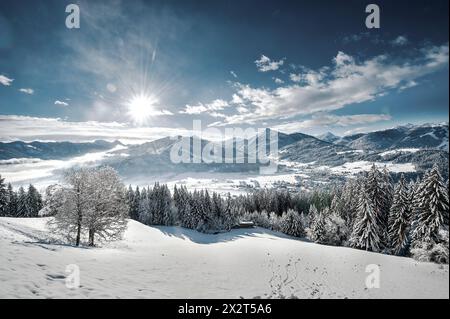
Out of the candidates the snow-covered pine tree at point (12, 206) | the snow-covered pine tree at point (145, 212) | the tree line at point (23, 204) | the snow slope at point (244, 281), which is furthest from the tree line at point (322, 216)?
the snow-covered pine tree at point (12, 206)

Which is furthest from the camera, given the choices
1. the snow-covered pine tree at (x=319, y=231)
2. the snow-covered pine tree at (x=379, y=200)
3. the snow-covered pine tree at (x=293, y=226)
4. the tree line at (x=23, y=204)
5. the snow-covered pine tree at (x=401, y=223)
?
the tree line at (x=23, y=204)

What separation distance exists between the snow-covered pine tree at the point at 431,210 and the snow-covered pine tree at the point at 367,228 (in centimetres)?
736

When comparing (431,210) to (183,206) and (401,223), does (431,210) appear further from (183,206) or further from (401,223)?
(183,206)

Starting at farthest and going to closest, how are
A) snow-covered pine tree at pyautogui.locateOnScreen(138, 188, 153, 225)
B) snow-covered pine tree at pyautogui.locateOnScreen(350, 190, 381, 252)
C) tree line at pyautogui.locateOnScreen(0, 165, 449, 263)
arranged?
1. snow-covered pine tree at pyautogui.locateOnScreen(138, 188, 153, 225)
2. snow-covered pine tree at pyautogui.locateOnScreen(350, 190, 381, 252)
3. tree line at pyautogui.locateOnScreen(0, 165, 449, 263)

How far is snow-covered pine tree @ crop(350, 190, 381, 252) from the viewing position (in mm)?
14480

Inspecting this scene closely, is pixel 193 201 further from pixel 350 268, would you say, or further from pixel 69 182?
pixel 350 268

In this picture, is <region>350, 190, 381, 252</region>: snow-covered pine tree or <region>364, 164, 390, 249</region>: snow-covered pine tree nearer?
<region>364, 164, 390, 249</region>: snow-covered pine tree

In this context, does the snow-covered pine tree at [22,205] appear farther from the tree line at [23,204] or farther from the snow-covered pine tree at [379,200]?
the snow-covered pine tree at [379,200]

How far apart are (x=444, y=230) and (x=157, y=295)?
9.85m

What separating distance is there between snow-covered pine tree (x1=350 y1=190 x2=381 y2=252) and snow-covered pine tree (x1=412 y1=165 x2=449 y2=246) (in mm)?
Answer: 7358

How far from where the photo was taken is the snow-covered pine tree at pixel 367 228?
14480 mm

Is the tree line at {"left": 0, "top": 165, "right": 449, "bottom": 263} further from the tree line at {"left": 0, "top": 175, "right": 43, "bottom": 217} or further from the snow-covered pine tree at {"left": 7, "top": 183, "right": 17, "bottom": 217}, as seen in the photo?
the snow-covered pine tree at {"left": 7, "top": 183, "right": 17, "bottom": 217}

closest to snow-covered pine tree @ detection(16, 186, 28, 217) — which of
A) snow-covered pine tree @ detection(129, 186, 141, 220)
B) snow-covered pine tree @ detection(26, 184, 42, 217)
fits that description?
snow-covered pine tree @ detection(26, 184, 42, 217)
